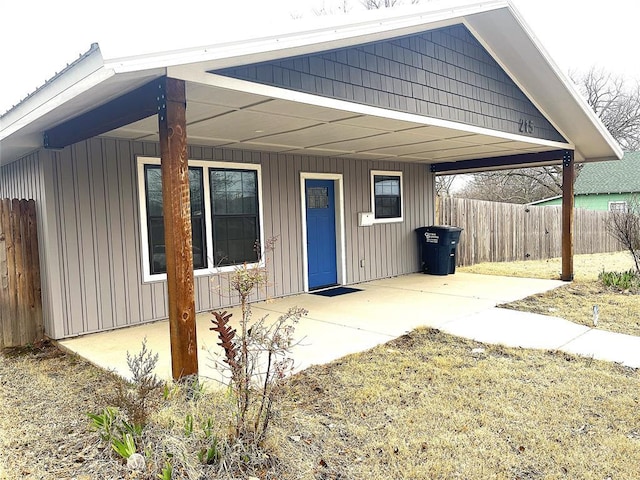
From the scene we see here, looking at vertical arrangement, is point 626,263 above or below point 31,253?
below

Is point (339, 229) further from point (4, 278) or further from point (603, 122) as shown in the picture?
point (603, 122)

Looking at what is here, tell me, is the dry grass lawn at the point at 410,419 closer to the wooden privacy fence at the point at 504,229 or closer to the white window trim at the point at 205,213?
the white window trim at the point at 205,213

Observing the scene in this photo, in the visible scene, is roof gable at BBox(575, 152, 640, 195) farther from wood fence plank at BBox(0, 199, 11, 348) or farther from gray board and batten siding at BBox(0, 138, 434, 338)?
wood fence plank at BBox(0, 199, 11, 348)

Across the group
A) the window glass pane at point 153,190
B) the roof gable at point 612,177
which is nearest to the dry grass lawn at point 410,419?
the window glass pane at point 153,190

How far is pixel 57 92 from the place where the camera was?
3.91 meters

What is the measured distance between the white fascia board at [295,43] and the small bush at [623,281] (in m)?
5.71

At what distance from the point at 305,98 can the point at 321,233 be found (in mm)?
4453

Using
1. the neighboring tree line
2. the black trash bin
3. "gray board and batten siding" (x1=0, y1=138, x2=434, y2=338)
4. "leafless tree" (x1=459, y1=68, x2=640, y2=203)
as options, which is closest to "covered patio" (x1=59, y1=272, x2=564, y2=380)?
"gray board and batten siding" (x1=0, y1=138, x2=434, y2=338)

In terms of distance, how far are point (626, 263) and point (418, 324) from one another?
1016cm

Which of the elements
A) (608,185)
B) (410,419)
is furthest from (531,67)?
(608,185)

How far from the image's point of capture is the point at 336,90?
185 inches

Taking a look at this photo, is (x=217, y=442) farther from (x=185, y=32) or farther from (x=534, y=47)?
(x=534, y=47)

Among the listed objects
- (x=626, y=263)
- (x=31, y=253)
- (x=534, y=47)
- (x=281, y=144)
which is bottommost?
(x=626, y=263)

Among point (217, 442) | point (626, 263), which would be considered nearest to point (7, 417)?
point (217, 442)
